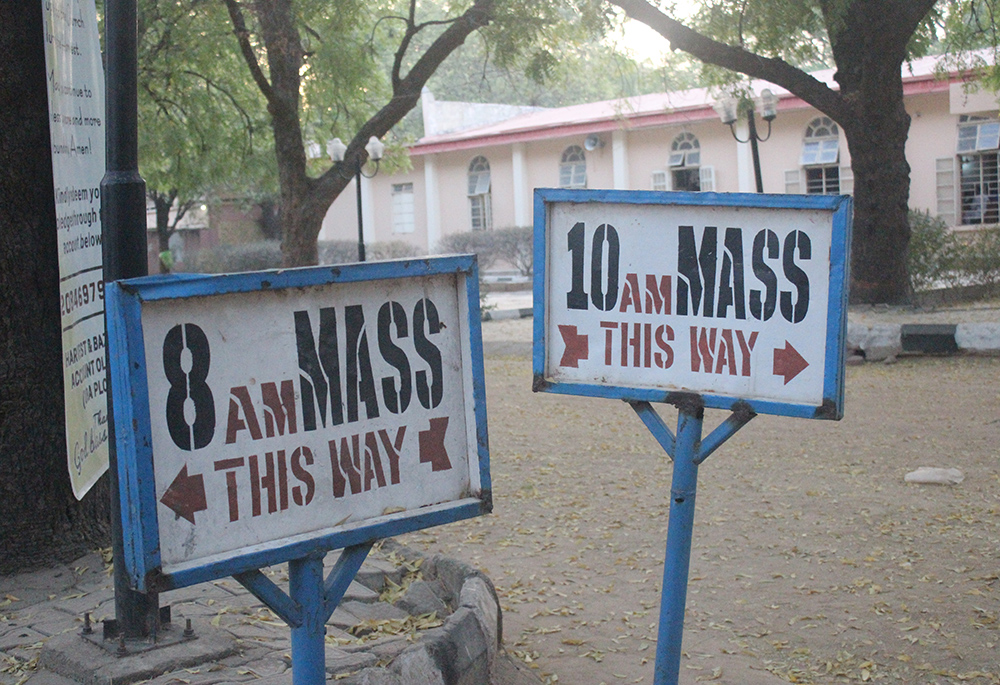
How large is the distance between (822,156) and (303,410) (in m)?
21.7

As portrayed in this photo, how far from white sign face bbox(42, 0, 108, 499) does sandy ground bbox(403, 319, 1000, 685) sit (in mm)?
1770

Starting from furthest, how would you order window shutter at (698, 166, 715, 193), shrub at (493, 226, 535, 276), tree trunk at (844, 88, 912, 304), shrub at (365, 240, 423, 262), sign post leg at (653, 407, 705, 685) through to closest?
1. shrub at (365, 240, 423, 262)
2. shrub at (493, 226, 535, 276)
3. window shutter at (698, 166, 715, 193)
4. tree trunk at (844, 88, 912, 304)
5. sign post leg at (653, 407, 705, 685)

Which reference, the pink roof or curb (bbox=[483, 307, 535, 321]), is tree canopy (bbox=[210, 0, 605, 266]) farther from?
the pink roof

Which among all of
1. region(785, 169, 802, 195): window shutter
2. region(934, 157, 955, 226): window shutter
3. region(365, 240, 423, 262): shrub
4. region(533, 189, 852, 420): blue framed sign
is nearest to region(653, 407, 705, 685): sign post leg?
region(533, 189, 852, 420): blue framed sign

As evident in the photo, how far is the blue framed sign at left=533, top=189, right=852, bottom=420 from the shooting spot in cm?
257

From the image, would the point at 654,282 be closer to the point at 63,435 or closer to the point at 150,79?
the point at 63,435

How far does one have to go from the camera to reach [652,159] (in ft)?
83.2

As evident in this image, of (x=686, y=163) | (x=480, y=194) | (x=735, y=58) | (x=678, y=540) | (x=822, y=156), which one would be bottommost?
(x=678, y=540)

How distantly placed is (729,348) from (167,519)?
146cm

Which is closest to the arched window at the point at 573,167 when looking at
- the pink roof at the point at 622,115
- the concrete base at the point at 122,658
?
the pink roof at the point at 622,115

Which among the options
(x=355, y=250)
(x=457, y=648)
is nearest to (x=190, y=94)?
(x=457, y=648)

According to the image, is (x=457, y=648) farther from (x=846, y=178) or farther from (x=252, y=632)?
(x=846, y=178)

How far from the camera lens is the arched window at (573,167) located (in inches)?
1050

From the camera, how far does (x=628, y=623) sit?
4.12 m
